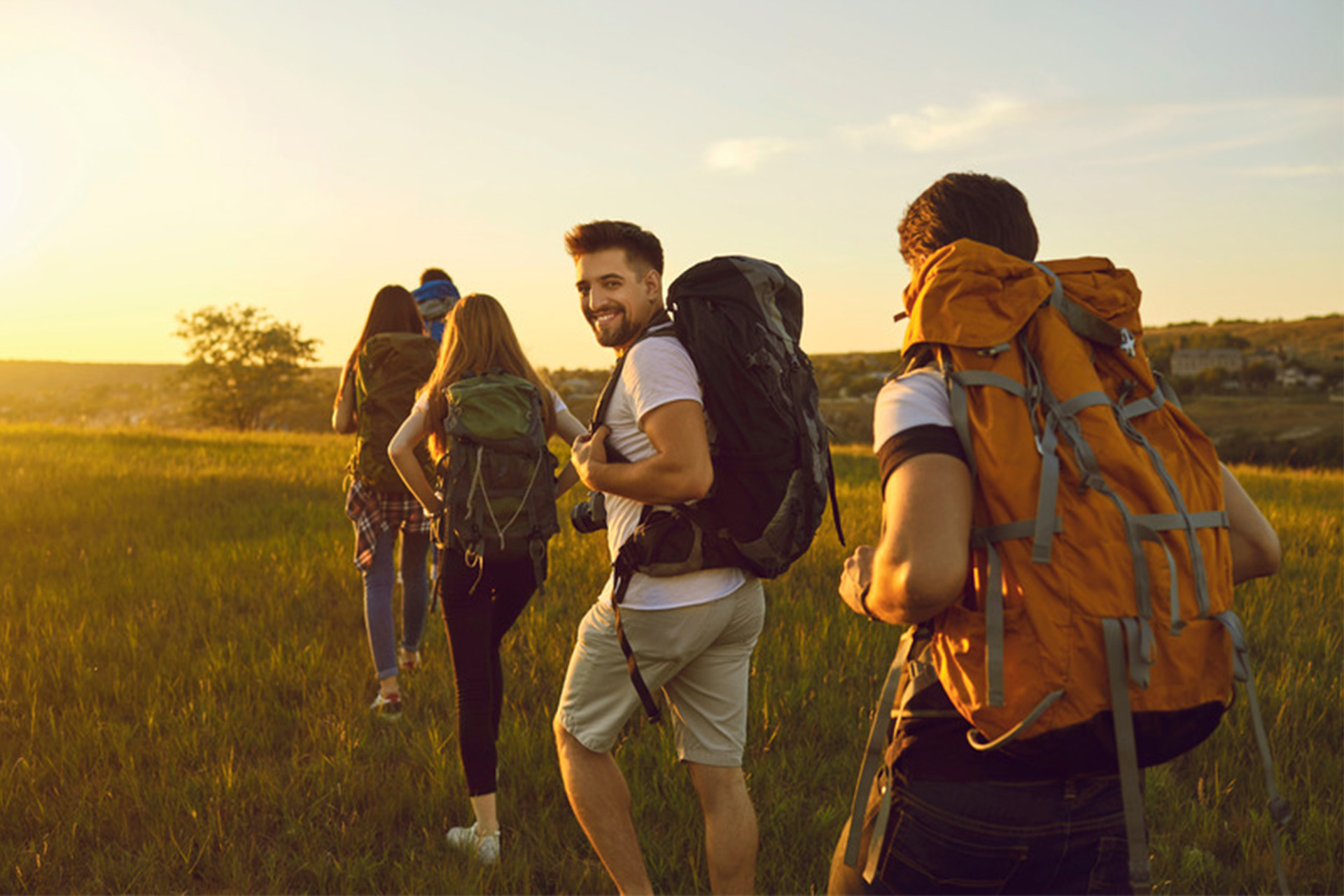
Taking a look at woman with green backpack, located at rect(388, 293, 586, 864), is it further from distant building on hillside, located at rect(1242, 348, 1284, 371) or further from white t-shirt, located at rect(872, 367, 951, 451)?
distant building on hillside, located at rect(1242, 348, 1284, 371)

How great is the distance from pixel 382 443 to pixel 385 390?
0.30 m

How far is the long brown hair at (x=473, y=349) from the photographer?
4008 millimetres

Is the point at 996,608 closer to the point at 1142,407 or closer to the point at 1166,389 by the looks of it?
the point at 1142,407

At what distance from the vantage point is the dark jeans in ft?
6.13

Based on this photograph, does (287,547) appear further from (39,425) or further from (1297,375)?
(1297,375)

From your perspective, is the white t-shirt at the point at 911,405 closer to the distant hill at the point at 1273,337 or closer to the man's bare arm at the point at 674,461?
the man's bare arm at the point at 674,461

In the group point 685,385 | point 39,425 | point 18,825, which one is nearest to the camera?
point 685,385

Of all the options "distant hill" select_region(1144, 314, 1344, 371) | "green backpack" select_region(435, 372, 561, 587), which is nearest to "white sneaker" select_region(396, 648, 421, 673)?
"green backpack" select_region(435, 372, 561, 587)

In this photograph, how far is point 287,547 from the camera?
9469 mm

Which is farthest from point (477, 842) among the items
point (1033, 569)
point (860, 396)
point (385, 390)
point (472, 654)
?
point (860, 396)

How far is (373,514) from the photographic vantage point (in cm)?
533

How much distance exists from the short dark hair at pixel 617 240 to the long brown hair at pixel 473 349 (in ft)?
3.30

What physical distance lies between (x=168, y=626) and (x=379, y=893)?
13.5ft

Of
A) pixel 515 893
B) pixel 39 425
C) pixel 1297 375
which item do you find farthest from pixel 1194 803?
pixel 1297 375
